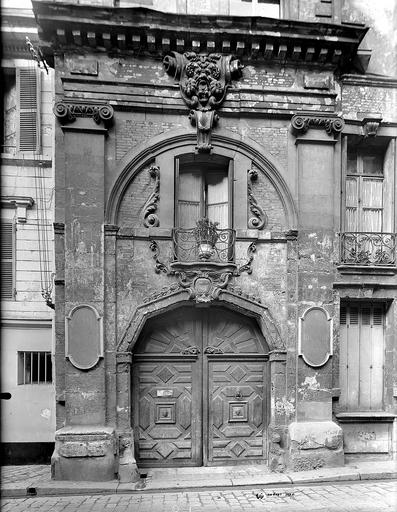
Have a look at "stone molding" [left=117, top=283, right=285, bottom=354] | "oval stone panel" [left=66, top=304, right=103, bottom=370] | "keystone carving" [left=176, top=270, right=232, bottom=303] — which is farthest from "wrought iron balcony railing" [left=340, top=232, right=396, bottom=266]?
"oval stone panel" [left=66, top=304, right=103, bottom=370]

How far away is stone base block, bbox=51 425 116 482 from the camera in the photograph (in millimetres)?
7934

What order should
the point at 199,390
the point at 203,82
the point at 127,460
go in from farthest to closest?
the point at 199,390 < the point at 203,82 < the point at 127,460

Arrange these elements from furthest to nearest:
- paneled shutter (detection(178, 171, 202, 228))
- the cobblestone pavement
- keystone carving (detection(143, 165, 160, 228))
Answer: paneled shutter (detection(178, 171, 202, 228)) → keystone carving (detection(143, 165, 160, 228)) → the cobblestone pavement

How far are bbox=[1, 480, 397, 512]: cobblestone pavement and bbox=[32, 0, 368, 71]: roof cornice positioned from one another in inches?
323

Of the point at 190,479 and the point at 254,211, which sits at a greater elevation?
the point at 254,211

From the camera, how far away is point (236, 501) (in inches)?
289

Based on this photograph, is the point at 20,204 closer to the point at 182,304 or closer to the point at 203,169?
the point at 203,169

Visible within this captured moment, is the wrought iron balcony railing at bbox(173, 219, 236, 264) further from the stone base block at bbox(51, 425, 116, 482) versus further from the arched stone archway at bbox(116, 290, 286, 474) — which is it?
the stone base block at bbox(51, 425, 116, 482)

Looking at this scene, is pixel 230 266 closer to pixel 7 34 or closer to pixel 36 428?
pixel 36 428

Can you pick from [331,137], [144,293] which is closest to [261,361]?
[144,293]

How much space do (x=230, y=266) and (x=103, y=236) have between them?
2543mm

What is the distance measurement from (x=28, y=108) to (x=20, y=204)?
2179mm

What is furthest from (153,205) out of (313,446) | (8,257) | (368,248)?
(313,446)

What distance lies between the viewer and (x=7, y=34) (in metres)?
9.59
